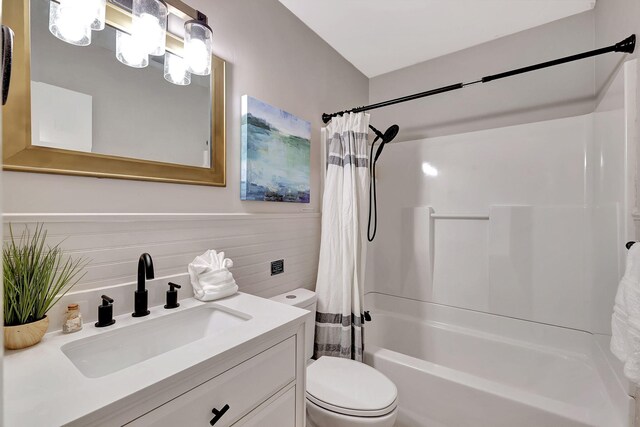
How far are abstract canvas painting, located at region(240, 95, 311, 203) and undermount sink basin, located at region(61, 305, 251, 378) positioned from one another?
2.01ft

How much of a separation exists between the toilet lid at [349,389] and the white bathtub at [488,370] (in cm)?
29

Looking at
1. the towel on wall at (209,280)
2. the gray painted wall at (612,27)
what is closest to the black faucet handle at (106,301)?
the towel on wall at (209,280)

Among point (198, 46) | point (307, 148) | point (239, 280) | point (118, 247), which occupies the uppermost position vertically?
point (198, 46)

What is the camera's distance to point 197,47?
1212 mm

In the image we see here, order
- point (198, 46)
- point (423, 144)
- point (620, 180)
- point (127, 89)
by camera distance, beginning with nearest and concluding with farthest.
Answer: point (127, 89), point (198, 46), point (620, 180), point (423, 144)

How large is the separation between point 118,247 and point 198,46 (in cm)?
86

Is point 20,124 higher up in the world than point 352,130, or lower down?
lower down

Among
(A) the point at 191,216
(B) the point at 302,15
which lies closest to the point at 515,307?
(A) the point at 191,216

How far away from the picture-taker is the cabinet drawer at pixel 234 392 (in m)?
0.66

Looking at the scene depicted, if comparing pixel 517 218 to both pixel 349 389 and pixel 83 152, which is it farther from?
pixel 83 152

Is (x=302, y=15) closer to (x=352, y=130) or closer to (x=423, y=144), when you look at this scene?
(x=352, y=130)

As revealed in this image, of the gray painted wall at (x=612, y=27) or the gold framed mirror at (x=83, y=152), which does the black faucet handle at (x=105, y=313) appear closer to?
the gold framed mirror at (x=83, y=152)

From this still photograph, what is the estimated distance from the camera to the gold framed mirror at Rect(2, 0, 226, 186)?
2.72ft

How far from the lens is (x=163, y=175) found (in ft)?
3.79
